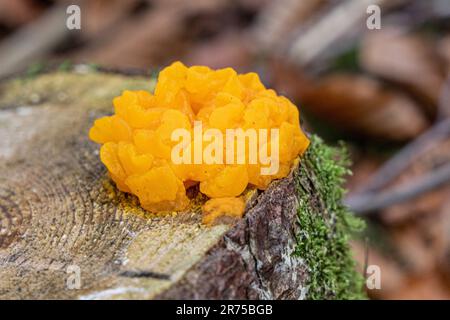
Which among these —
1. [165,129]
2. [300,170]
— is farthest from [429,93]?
[165,129]

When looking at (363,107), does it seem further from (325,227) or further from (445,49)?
(325,227)

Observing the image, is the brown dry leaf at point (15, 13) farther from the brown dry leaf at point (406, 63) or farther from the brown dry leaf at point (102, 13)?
the brown dry leaf at point (406, 63)

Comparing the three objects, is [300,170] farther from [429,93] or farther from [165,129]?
[429,93]

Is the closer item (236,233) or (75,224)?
A: (236,233)

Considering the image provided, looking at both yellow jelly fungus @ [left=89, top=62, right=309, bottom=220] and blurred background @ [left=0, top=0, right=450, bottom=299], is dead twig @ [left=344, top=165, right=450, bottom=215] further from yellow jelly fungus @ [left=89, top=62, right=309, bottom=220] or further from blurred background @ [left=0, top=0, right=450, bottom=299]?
yellow jelly fungus @ [left=89, top=62, right=309, bottom=220]

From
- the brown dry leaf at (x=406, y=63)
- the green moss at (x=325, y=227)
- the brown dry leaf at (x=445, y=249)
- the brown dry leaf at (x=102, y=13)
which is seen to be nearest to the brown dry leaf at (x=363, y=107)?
the brown dry leaf at (x=406, y=63)

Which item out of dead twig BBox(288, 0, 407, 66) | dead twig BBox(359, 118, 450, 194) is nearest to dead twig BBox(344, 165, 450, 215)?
dead twig BBox(359, 118, 450, 194)

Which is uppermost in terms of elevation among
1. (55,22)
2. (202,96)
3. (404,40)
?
(55,22)
